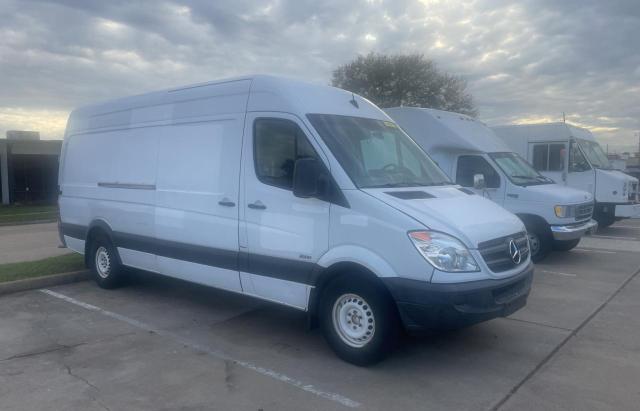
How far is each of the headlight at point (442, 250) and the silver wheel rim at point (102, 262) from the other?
17.4 ft

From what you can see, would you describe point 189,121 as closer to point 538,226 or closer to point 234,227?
point 234,227

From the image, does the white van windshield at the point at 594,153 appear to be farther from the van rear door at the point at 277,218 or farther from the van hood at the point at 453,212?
the van rear door at the point at 277,218

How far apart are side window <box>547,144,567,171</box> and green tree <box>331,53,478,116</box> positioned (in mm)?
20454

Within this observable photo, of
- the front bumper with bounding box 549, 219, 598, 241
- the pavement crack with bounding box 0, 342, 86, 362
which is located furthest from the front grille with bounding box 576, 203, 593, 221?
the pavement crack with bounding box 0, 342, 86, 362

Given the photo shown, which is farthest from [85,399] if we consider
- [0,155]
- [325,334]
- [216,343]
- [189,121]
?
[0,155]

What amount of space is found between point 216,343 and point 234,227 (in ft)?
4.12

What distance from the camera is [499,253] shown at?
5.14 meters

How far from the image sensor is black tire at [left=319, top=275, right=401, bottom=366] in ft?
16.1

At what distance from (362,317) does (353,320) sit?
0.12 metres

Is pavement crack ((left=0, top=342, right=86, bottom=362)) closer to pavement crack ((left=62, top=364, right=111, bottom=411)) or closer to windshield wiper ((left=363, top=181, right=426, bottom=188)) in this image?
pavement crack ((left=62, top=364, right=111, bottom=411))

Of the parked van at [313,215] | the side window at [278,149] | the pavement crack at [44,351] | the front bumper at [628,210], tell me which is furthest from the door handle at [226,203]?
the front bumper at [628,210]

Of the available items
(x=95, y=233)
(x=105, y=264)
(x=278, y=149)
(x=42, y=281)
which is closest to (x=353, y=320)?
(x=278, y=149)

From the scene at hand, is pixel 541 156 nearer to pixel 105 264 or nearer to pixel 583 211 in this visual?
pixel 583 211

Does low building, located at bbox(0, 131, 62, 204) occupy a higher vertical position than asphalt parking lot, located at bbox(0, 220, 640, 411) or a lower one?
higher
